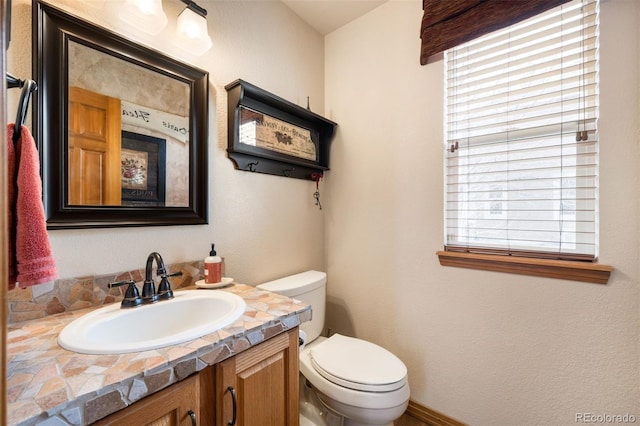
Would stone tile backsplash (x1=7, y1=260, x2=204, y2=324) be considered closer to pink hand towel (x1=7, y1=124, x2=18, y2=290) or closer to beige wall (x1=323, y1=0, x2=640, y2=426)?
pink hand towel (x1=7, y1=124, x2=18, y2=290)

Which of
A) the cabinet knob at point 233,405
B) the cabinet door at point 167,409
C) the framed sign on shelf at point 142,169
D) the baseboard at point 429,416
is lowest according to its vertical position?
the baseboard at point 429,416

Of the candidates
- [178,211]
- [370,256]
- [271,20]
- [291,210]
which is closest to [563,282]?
[370,256]

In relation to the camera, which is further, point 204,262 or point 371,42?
point 371,42

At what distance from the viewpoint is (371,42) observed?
168 cm

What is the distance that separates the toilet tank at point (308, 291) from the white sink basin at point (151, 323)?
0.37 m

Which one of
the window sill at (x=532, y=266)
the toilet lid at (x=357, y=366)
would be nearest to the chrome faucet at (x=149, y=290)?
the toilet lid at (x=357, y=366)

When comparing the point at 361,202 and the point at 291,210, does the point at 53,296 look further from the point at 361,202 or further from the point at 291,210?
the point at 361,202

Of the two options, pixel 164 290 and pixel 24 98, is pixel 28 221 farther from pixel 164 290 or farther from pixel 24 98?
pixel 164 290

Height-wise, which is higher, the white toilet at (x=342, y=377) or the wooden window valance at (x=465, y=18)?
the wooden window valance at (x=465, y=18)

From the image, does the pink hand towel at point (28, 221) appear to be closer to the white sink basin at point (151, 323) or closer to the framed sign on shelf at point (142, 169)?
the white sink basin at point (151, 323)

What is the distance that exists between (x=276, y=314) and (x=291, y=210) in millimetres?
870

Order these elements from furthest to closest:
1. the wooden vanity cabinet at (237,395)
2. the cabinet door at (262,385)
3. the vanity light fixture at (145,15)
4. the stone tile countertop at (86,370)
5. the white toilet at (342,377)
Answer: the white toilet at (342,377)
the vanity light fixture at (145,15)
the cabinet door at (262,385)
the wooden vanity cabinet at (237,395)
the stone tile countertop at (86,370)

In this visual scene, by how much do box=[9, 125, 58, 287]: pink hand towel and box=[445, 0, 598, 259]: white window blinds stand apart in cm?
154

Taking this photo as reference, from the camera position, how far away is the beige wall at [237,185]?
3.05 feet
